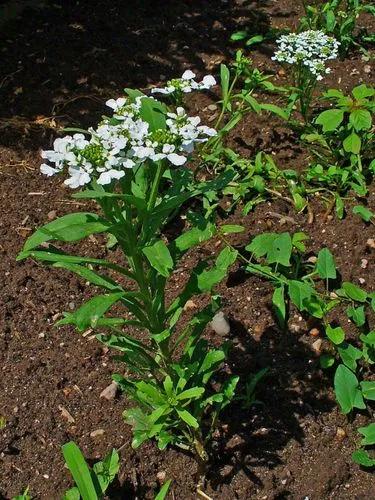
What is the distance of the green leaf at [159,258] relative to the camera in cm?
200

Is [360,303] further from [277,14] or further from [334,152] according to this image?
[277,14]

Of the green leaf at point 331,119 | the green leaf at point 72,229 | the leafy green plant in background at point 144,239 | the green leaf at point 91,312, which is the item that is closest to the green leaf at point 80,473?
the leafy green plant in background at point 144,239

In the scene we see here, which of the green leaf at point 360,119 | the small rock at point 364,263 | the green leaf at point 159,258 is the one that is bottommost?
the small rock at point 364,263

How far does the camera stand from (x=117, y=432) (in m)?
2.83

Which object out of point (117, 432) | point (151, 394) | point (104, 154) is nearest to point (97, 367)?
point (117, 432)

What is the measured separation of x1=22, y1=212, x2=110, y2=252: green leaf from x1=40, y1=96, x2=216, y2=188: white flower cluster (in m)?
0.14

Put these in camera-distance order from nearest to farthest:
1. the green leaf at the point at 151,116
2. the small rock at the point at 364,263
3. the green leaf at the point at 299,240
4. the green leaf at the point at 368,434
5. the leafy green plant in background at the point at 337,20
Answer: the green leaf at the point at 151,116, the green leaf at the point at 368,434, the green leaf at the point at 299,240, the small rock at the point at 364,263, the leafy green plant in background at the point at 337,20

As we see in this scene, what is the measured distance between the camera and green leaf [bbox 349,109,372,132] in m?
3.49

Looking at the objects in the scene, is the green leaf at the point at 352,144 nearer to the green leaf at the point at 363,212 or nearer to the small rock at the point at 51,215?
the green leaf at the point at 363,212

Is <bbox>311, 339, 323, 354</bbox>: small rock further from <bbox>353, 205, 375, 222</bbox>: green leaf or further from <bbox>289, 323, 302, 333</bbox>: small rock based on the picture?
<bbox>353, 205, 375, 222</bbox>: green leaf

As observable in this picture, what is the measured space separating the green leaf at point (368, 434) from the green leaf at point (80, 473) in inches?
37.3

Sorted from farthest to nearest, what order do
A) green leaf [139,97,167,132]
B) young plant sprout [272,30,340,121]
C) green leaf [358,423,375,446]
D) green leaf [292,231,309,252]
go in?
1. young plant sprout [272,30,340,121]
2. green leaf [292,231,309,252]
3. green leaf [358,423,375,446]
4. green leaf [139,97,167,132]

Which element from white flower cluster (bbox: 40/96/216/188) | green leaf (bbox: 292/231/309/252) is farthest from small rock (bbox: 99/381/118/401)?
white flower cluster (bbox: 40/96/216/188)

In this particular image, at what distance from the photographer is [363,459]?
8.73 ft
